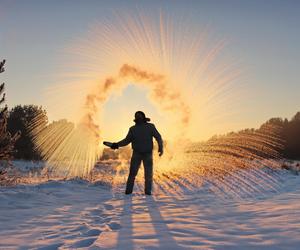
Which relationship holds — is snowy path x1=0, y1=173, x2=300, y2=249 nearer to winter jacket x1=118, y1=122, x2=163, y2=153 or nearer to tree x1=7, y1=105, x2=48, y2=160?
winter jacket x1=118, y1=122, x2=163, y2=153

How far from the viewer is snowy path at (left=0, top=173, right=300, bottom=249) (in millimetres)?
3535

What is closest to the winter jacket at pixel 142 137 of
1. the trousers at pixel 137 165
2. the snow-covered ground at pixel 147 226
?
the trousers at pixel 137 165

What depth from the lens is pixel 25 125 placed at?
129ft

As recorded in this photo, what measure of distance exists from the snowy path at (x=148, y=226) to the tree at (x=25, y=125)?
110 ft

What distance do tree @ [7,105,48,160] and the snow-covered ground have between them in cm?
3342

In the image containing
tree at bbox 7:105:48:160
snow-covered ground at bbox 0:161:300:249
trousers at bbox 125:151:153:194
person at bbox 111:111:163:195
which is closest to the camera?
snow-covered ground at bbox 0:161:300:249

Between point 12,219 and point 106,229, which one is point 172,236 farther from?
point 12,219

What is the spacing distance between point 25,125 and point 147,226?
37.0 meters

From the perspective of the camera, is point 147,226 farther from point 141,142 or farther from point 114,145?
point 114,145

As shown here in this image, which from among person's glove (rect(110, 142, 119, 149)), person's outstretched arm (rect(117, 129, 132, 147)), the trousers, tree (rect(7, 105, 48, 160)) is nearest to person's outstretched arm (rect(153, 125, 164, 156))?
the trousers

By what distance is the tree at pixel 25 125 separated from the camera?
3938 centimetres

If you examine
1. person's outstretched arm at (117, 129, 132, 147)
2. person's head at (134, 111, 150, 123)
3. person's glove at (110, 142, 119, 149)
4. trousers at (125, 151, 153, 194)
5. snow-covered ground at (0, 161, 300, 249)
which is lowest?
snow-covered ground at (0, 161, 300, 249)

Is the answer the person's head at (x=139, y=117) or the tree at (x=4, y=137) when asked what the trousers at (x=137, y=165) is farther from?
the tree at (x=4, y=137)

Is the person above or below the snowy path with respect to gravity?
above
